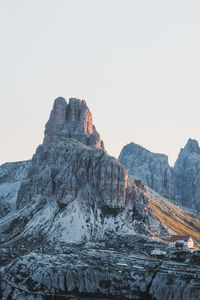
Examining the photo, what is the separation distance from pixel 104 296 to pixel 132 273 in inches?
632

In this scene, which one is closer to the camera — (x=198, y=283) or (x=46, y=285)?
(x=198, y=283)

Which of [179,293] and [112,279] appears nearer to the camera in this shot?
[179,293]

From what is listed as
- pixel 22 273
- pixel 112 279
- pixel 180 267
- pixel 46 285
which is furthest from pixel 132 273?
pixel 22 273

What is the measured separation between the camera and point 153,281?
176 m

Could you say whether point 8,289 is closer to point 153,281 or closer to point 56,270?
point 56,270

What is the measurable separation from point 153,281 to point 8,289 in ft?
188

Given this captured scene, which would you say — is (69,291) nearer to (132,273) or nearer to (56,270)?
(56,270)

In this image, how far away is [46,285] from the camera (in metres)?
180

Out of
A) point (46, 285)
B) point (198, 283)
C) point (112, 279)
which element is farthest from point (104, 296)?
point (198, 283)

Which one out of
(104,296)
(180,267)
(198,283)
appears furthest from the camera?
(180,267)

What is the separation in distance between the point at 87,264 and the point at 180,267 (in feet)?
130

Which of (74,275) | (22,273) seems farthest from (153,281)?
(22,273)

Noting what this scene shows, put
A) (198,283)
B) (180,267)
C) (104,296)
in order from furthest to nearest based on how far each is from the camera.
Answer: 1. (180,267)
2. (104,296)
3. (198,283)

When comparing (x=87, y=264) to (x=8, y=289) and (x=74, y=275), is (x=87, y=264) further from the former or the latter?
(x=8, y=289)
